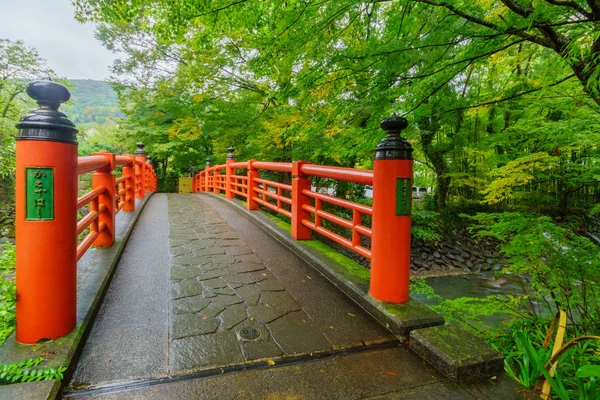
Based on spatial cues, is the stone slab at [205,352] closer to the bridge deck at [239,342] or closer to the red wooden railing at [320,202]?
the bridge deck at [239,342]

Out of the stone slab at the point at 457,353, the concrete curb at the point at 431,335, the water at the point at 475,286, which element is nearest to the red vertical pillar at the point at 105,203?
the concrete curb at the point at 431,335

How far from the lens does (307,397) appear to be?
1388 mm

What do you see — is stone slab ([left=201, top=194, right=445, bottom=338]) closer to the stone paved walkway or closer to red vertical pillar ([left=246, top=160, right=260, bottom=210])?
the stone paved walkway

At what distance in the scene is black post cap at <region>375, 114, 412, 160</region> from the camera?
6.66ft

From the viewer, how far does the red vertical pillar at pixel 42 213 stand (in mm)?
1521

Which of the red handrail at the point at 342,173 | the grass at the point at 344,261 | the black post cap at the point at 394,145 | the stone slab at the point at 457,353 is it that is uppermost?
the black post cap at the point at 394,145

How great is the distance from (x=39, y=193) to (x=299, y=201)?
2602 mm

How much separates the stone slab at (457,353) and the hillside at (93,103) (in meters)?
59.8

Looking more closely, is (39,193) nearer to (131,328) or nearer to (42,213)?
(42,213)

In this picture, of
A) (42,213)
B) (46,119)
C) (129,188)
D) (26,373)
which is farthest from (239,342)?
(129,188)

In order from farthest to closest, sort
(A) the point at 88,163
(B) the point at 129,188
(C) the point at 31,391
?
(B) the point at 129,188 → (A) the point at 88,163 → (C) the point at 31,391

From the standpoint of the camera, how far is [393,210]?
2.04 metres

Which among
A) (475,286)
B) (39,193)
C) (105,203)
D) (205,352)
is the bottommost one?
(475,286)

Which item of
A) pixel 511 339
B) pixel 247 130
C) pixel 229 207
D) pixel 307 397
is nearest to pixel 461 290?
pixel 511 339
